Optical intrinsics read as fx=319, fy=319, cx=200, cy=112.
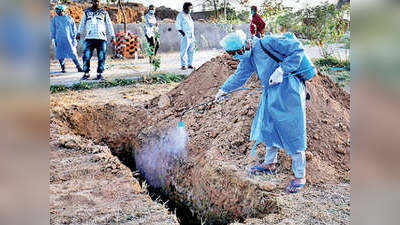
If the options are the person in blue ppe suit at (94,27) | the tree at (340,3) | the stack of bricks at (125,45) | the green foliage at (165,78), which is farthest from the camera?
the stack of bricks at (125,45)

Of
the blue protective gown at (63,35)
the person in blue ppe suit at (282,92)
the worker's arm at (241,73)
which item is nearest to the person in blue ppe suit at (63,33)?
the blue protective gown at (63,35)

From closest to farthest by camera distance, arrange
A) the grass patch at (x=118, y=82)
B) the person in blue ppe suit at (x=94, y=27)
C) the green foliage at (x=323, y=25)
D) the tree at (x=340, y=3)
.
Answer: the grass patch at (x=118, y=82)
the person in blue ppe suit at (x=94, y=27)
the green foliage at (x=323, y=25)
the tree at (x=340, y=3)

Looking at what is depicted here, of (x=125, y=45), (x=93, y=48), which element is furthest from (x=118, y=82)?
(x=125, y=45)

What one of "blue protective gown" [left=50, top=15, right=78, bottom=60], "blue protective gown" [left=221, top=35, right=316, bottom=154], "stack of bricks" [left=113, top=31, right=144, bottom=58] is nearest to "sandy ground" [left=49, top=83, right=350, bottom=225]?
"blue protective gown" [left=221, top=35, right=316, bottom=154]

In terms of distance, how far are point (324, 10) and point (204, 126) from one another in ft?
18.7

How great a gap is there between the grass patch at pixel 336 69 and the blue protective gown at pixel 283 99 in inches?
141

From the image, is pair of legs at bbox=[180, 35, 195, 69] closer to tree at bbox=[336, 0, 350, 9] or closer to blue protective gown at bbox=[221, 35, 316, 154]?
tree at bbox=[336, 0, 350, 9]

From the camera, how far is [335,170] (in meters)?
2.82

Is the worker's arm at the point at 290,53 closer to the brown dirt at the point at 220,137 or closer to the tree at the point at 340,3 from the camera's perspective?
the brown dirt at the point at 220,137

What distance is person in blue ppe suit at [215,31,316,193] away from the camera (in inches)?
91.0

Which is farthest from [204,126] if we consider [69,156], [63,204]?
[63,204]

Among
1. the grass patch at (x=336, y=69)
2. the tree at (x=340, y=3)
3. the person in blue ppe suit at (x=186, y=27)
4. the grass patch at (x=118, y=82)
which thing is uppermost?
the tree at (x=340, y=3)

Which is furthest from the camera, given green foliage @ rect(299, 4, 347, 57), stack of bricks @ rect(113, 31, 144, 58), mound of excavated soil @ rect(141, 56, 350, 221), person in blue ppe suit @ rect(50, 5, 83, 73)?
stack of bricks @ rect(113, 31, 144, 58)

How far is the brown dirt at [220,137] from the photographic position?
8.72ft
